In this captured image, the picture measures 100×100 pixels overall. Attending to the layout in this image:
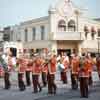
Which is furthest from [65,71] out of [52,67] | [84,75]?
[84,75]

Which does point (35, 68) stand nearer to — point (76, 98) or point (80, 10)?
point (76, 98)

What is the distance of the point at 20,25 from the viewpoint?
54156 millimetres

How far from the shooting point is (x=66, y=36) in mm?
48531

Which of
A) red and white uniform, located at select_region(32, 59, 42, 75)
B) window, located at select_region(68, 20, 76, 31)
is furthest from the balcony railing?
red and white uniform, located at select_region(32, 59, 42, 75)

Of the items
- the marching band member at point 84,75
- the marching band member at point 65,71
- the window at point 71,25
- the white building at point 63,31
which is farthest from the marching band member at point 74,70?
the window at point 71,25

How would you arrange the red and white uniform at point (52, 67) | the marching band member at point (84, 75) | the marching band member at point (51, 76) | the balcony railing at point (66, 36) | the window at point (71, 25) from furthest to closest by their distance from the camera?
the window at point (71, 25) → the balcony railing at point (66, 36) → the red and white uniform at point (52, 67) → the marching band member at point (51, 76) → the marching band member at point (84, 75)

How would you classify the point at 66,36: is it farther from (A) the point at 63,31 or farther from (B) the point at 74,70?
(B) the point at 74,70

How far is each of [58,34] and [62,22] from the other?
2057mm

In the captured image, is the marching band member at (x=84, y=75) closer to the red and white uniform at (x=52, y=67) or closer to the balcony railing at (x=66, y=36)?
the red and white uniform at (x=52, y=67)

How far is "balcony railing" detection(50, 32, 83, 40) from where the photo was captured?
4812cm

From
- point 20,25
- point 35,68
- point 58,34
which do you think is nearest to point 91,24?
point 58,34

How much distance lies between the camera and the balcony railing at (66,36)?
48.1 meters

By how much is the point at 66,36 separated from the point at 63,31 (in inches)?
32.8

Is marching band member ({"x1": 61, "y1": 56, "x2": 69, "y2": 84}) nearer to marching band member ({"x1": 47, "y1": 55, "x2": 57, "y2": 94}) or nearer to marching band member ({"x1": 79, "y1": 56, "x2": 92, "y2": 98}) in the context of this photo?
marching band member ({"x1": 47, "y1": 55, "x2": 57, "y2": 94})
